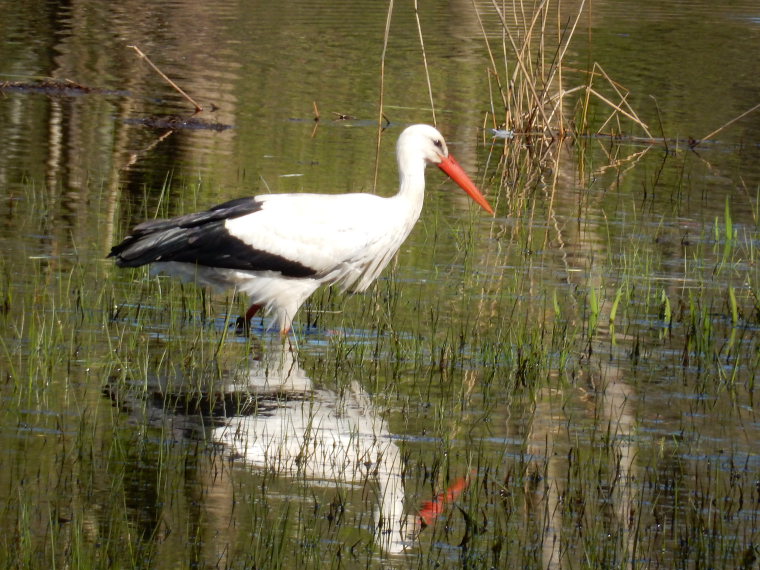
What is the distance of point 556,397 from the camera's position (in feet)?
22.6

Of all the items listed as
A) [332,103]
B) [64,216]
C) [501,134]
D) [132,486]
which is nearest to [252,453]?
[132,486]

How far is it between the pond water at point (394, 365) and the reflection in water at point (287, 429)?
20 millimetres

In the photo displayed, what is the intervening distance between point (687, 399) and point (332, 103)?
11.0 meters

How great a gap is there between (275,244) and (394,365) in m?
1.04

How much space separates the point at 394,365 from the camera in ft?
23.9

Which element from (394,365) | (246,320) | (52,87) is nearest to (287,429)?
(394,365)

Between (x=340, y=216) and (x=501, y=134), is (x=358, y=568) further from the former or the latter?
(x=501, y=134)

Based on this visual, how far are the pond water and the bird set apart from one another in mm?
249

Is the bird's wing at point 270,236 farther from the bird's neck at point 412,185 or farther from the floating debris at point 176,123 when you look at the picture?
the floating debris at point 176,123

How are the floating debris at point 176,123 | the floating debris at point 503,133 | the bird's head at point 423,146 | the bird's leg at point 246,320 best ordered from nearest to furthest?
the bird's leg at point 246,320, the bird's head at point 423,146, the floating debris at point 176,123, the floating debris at point 503,133

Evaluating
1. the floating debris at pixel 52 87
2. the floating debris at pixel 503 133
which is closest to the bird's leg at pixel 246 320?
the floating debris at pixel 503 133

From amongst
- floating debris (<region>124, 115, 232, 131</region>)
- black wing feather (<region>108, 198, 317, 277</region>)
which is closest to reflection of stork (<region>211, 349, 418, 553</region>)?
black wing feather (<region>108, 198, 317, 277</region>)

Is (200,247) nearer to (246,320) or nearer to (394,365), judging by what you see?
(246,320)

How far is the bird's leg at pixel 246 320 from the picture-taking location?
317 inches
